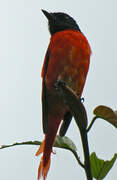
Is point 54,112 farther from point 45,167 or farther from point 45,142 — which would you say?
point 45,167

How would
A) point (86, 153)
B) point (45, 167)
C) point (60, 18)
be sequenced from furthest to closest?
point (60, 18) < point (45, 167) < point (86, 153)

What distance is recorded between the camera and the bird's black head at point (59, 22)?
2.82 m

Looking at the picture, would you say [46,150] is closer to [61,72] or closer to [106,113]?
[61,72]

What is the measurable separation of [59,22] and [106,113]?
205 centimetres

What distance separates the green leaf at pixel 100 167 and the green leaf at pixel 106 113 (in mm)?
183

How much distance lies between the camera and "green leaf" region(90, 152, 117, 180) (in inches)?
40.4

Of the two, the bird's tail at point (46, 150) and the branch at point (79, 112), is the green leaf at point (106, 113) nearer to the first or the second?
the branch at point (79, 112)

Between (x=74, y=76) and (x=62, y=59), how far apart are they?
0.18 m

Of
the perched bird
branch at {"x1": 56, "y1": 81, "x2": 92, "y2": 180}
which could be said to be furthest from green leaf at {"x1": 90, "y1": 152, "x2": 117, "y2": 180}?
the perched bird

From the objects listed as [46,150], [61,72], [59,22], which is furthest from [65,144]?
[59,22]

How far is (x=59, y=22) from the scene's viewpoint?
2863 millimetres

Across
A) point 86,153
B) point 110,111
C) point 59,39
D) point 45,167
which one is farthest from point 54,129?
point 86,153

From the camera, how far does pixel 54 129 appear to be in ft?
6.73

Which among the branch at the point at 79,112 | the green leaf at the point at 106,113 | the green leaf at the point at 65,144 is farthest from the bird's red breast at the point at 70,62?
the branch at the point at 79,112
